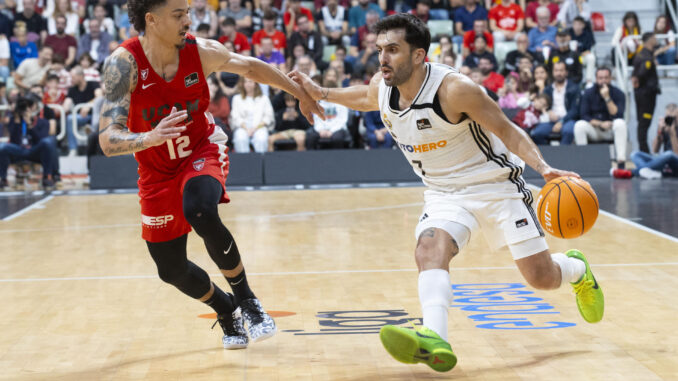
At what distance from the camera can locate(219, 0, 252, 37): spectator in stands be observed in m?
17.5

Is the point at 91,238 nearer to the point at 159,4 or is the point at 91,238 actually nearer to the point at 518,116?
the point at 159,4

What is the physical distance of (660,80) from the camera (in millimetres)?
18000

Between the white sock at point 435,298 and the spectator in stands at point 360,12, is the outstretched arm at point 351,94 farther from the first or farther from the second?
the spectator in stands at point 360,12

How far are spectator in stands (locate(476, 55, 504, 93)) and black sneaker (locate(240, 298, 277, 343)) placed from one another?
444 inches

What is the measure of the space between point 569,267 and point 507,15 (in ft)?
43.6

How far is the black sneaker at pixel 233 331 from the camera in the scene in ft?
16.8

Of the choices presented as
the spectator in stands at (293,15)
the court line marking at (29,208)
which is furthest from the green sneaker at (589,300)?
the spectator in stands at (293,15)

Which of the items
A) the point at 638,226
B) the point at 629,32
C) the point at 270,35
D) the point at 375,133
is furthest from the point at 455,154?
the point at 629,32

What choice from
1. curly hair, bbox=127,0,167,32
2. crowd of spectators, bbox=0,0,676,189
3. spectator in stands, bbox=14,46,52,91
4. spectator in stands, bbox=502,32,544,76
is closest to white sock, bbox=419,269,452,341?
curly hair, bbox=127,0,167,32

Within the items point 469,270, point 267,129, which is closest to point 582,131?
point 267,129

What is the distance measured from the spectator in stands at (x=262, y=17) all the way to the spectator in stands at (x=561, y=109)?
5.26 meters

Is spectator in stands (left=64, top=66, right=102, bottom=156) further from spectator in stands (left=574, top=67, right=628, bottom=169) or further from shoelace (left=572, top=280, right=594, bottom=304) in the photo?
shoelace (left=572, top=280, right=594, bottom=304)

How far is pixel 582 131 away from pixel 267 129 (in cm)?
515

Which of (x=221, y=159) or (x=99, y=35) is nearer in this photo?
(x=221, y=159)
